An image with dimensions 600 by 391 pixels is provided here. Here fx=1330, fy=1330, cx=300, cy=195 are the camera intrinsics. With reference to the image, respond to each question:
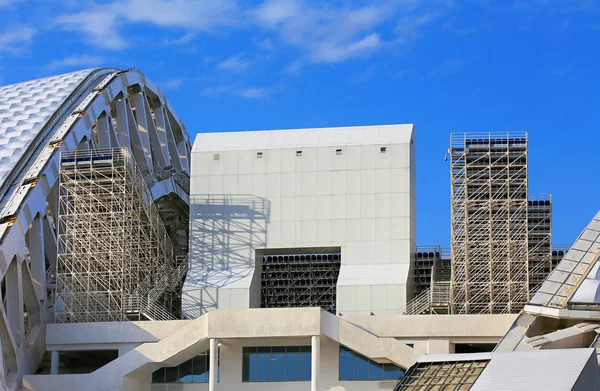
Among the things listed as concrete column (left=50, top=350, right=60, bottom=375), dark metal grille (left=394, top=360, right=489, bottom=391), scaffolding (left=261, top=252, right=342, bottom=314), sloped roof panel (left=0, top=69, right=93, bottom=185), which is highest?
sloped roof panel (left=0, top=69, right=93, bottom=185)

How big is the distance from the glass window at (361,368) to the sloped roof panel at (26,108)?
27927 mm

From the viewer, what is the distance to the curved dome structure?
278 feet

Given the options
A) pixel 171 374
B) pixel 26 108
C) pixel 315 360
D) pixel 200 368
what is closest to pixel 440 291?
pixel 315 360

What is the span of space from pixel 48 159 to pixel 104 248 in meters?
8.42

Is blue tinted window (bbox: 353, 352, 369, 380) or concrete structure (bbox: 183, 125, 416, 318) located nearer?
blue tinted window (bbox: 353, 352, 369, 380)

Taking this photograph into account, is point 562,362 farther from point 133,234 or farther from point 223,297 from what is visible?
point 133,234

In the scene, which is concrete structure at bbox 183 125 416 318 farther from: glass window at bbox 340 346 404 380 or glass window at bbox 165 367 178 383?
glass window at bbox 340 346 404 380

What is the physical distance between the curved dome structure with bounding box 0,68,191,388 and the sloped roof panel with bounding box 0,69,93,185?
0.26 ft

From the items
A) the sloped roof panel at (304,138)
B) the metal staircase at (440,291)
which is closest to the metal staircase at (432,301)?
the metal staircase at (440,291)

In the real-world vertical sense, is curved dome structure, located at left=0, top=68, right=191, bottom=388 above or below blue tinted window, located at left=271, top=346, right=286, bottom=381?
above

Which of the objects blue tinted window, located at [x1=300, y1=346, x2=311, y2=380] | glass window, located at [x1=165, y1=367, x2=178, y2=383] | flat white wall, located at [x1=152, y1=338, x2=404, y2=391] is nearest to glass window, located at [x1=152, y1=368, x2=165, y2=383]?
glass window, located at [x1=165, y1=367, x2=178, y2=383]

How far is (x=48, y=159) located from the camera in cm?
9462

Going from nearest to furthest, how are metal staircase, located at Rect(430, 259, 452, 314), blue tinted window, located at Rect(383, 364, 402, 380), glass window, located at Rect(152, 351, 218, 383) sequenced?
1. blue tinted window, located at Rect(383, 364, 402, 380)
2. glass window, located at Rect(152, 351, 218, 383)
3. metal staircase, located at Rect(430, 259, 452, 314)

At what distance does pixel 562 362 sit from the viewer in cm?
6469
